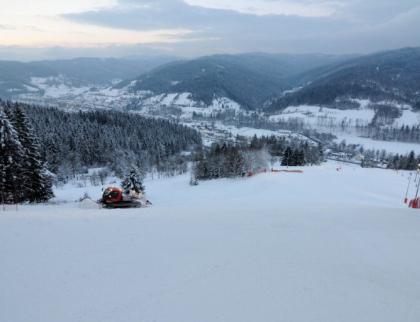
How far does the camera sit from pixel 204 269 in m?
5.76

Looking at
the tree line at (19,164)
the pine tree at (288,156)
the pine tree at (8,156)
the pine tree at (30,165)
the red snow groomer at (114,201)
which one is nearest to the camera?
the red snow groomer at (114,201)

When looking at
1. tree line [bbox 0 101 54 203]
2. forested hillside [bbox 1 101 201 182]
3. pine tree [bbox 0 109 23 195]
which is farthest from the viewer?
forested hillside [bbox 1 101 201 182]

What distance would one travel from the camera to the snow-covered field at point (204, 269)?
4418mm

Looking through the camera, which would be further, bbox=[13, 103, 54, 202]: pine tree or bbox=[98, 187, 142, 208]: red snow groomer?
bbox=[13, 103, 54, 202]: pine tree

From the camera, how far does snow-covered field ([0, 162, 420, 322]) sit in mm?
4418

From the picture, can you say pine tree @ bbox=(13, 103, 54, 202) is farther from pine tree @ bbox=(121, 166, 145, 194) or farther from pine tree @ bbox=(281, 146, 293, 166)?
pine tree @ bbox=(281, 146, 293, 166)

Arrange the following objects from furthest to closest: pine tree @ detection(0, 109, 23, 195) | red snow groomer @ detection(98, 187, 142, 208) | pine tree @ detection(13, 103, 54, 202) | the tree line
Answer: pine tree @ detection(13, 103, 54, 202) < the tree line < pine tree @ detection(0, 109, 23, 195) < red snow groomer @ detection(98, 187, 142, 208)

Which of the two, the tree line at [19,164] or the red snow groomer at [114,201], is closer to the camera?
the red snow groomer at [114,201]

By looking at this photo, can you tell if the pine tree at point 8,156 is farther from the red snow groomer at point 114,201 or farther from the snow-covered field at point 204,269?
the snow-covered field at point 204,269

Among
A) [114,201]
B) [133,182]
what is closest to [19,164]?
[114,201]

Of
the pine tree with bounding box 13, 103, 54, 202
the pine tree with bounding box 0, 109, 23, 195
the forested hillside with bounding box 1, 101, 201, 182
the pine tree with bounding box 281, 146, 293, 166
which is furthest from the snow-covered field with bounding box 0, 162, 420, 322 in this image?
the pine tree with bounding box 281, 146, 293, 166

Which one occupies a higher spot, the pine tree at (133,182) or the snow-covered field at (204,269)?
the snow-covered field at (204,269)

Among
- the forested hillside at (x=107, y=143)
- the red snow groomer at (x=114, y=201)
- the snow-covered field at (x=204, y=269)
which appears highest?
the snow-covered field at (x=204, y=269)

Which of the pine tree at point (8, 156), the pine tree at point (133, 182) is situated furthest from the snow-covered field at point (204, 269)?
the pine tree at point (133, 182)
